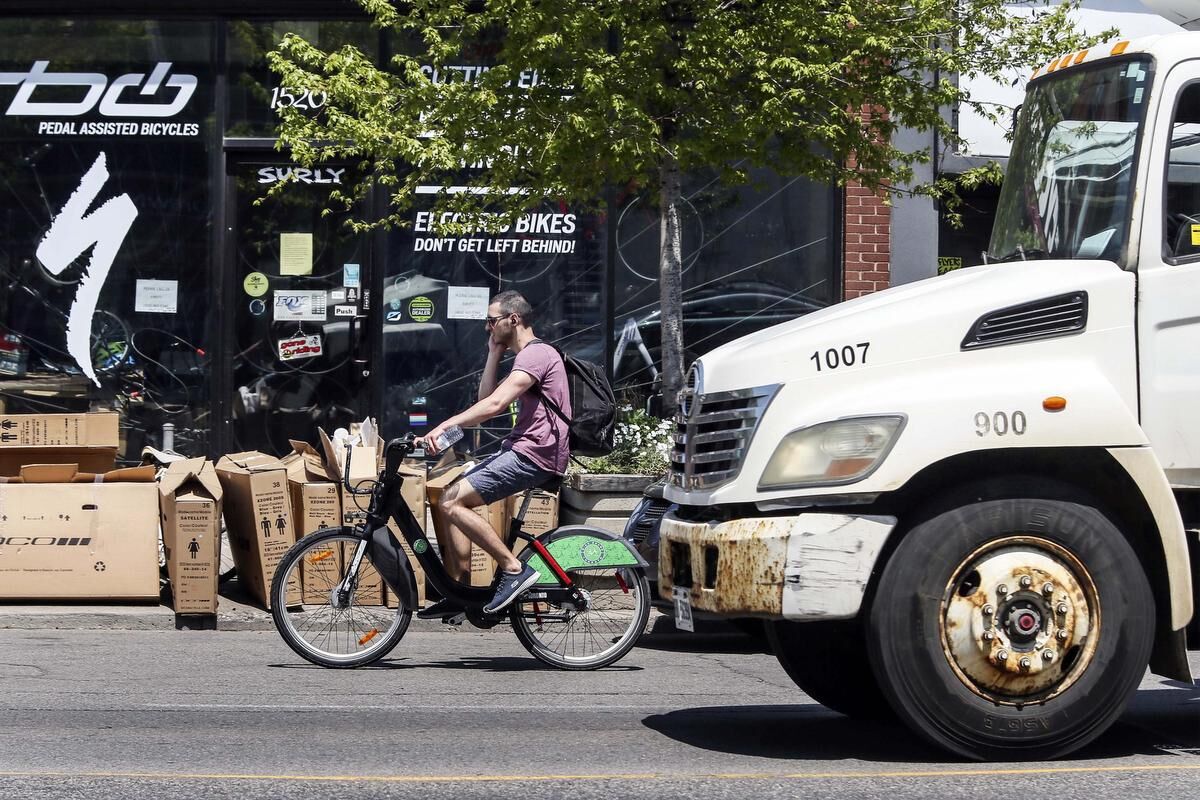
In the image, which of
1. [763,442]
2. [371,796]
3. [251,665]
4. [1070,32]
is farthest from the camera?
[1070,32]

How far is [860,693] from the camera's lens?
6555 mm

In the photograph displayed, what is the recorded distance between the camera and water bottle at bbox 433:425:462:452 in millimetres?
7746

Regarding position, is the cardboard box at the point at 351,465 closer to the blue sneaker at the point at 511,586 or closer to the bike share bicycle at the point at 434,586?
the bike share bicycle at the point at 434,586

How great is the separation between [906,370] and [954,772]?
4.58 ft

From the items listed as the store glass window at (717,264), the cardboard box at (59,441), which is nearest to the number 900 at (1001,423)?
the cardboard box at (59,441)

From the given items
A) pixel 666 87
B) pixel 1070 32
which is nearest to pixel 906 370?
pixel 666 87

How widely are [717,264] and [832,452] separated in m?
8.98

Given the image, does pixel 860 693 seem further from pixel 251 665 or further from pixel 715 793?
pixel 251 665

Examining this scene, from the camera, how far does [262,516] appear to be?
9648 millimetres

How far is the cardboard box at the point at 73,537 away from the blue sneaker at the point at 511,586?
110 inches

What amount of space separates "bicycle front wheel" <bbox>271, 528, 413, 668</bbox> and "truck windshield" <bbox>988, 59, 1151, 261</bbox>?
3.57 metres

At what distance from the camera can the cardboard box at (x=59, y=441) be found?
33.1 ft

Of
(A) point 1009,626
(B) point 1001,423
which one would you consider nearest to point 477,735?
(A) point 1009,626

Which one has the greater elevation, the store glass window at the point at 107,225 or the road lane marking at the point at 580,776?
the store glass window at the point at 107,225
